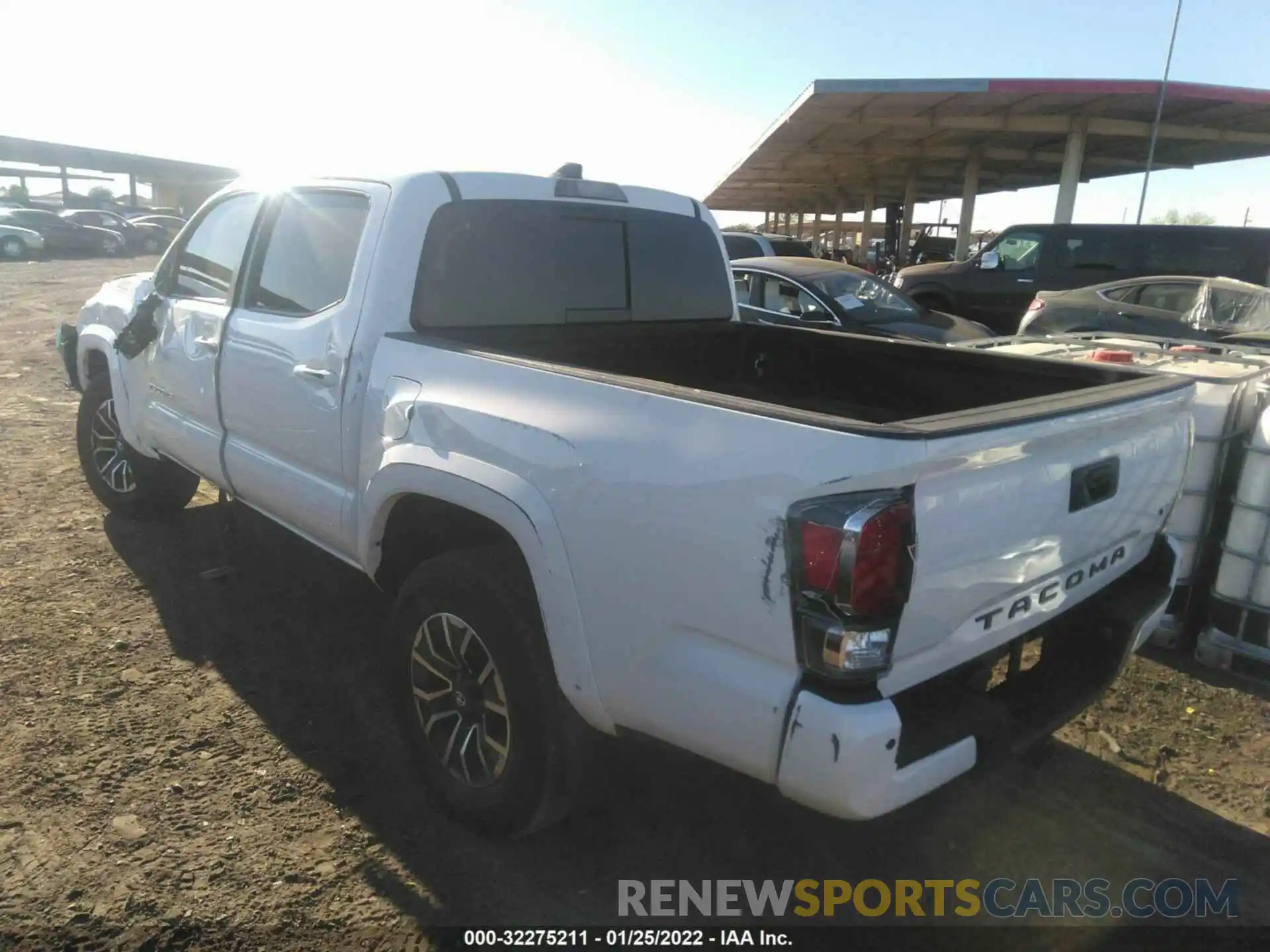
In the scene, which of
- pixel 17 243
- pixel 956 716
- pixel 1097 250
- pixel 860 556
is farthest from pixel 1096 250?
pixel 17 243

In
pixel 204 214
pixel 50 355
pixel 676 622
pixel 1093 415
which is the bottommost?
pixel 50 355

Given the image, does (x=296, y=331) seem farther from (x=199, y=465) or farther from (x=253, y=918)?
(x=253, y=918)

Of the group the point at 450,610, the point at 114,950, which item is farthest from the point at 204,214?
the point at 114,950

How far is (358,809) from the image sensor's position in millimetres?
2861

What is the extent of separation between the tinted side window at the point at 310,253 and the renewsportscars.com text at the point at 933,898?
2.28m

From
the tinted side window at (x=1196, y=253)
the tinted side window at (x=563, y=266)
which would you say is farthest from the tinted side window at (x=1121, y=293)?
the tinted side window at (x=563, y=266)

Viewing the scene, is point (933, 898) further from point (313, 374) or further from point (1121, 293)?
point (1121, 293)

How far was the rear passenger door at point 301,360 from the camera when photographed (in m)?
3.11

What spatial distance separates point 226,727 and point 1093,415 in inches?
121

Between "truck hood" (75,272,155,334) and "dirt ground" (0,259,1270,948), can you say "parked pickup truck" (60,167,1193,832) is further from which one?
"truck hood" (75,272,155,334)

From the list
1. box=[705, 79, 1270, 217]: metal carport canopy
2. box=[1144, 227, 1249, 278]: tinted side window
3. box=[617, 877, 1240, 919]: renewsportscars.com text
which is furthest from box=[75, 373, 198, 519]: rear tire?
box=[705, 79, 1270, 217]: metal carport canopy

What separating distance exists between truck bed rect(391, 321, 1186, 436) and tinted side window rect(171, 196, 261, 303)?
1418 millimetres

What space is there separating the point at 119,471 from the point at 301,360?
8.88 ft

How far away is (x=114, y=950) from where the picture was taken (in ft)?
7.52
